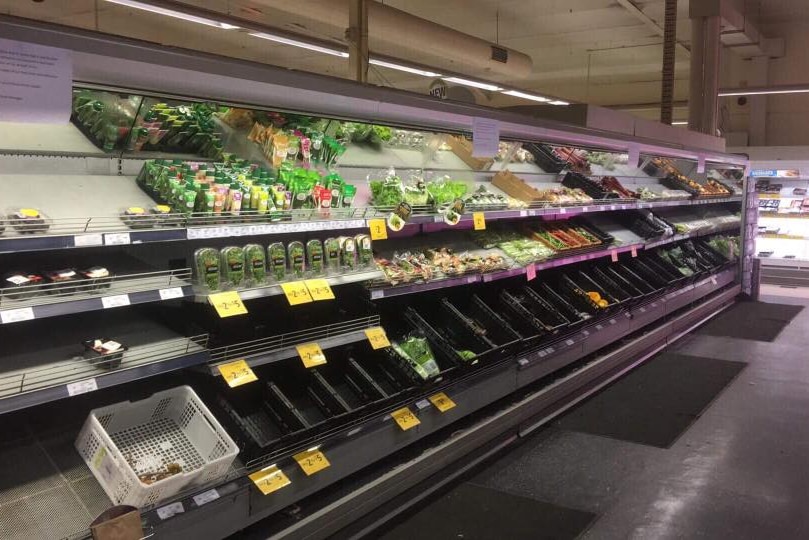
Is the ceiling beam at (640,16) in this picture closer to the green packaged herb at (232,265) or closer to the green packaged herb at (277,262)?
the green packaged herb at (277,262)

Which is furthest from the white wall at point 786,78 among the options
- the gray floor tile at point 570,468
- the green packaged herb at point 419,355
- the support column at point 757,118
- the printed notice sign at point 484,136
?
the green packaged herb at point 419,355

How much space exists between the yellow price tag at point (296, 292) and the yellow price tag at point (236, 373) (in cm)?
30

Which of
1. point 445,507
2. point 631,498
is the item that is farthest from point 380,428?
point 631,498

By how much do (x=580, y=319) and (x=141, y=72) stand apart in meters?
3.46

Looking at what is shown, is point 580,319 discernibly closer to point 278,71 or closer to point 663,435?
point 663,435

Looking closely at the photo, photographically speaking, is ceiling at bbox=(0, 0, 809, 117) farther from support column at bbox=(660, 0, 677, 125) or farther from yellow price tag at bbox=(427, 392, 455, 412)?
yellow price tag at bbox=(427, 392, 455, 412)

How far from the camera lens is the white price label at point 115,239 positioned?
201 centimetres

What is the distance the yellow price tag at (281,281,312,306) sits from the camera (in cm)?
258

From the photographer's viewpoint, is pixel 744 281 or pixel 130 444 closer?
pixel 130 444

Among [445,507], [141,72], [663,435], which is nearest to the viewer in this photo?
[141,72]

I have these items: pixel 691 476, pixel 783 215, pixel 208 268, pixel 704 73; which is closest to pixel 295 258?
pixel 208 268

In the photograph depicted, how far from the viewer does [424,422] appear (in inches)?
127

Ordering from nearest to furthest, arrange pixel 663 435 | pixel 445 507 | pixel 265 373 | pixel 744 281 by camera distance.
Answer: pixel 265 373 < pixel 445 507 < pixel 663 435 < pixel 744 281

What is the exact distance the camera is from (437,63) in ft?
46.1
